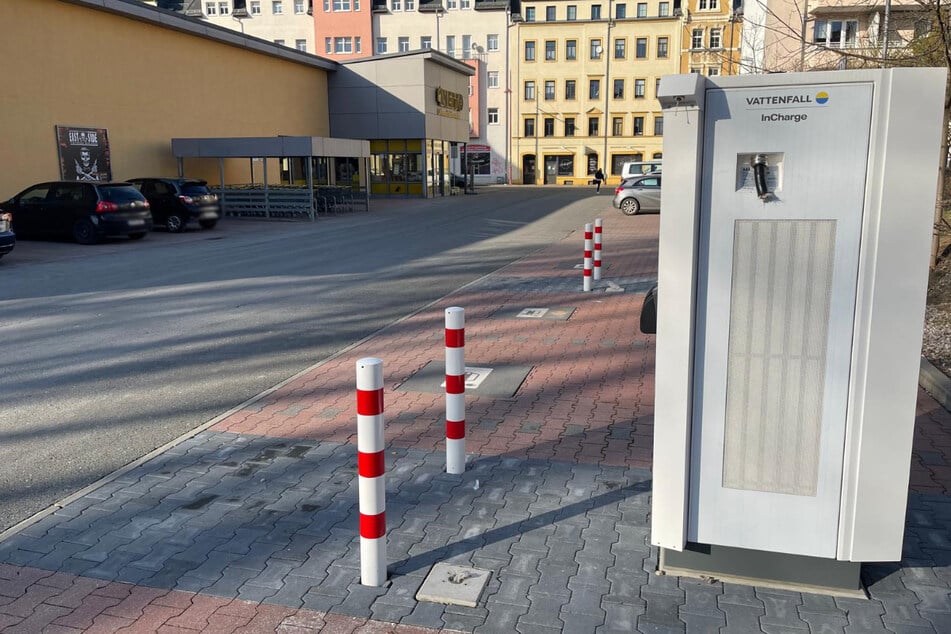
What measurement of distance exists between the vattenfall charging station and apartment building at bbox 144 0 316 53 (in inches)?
2768

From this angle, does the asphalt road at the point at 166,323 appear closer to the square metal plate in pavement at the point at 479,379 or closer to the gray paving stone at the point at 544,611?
the square metal plate in pavement at the point at 479,379

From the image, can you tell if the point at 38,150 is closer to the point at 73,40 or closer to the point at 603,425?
the point at 73,40

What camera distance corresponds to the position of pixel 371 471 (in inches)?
139

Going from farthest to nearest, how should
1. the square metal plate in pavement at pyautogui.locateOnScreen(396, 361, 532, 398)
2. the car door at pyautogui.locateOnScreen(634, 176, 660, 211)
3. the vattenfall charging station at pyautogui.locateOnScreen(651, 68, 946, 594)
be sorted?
1. the car door at pyautogui.locateOnScreen(634, 176, 660, 211)
2. the square metal plate in pavement at pyautogui.locateOnScreen(396, 361, 532, 398)
3. the vattenfall charging station at pyautogui.locateOnScreen(651, 68, 946, 594)

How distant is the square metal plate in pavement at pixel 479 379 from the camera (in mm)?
6656

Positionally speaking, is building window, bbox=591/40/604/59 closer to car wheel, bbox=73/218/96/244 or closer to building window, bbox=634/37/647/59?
building window, bbox=634/37/647/59

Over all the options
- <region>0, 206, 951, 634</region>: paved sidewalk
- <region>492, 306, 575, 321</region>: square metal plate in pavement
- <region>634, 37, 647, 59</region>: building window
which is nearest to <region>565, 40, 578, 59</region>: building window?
<region>634, 37, 647, 59</region>: building window

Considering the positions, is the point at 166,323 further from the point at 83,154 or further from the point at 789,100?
the point at 83,154

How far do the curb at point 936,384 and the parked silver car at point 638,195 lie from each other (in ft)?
73.3

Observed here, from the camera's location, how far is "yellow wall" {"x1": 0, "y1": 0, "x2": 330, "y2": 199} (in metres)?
22.6

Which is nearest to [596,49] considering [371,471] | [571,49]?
[571,49]

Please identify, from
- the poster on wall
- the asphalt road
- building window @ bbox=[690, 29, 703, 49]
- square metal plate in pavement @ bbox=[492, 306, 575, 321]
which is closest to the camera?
the asphalt road

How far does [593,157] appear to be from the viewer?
6725 centimetres

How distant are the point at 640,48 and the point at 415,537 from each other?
67.1 m
